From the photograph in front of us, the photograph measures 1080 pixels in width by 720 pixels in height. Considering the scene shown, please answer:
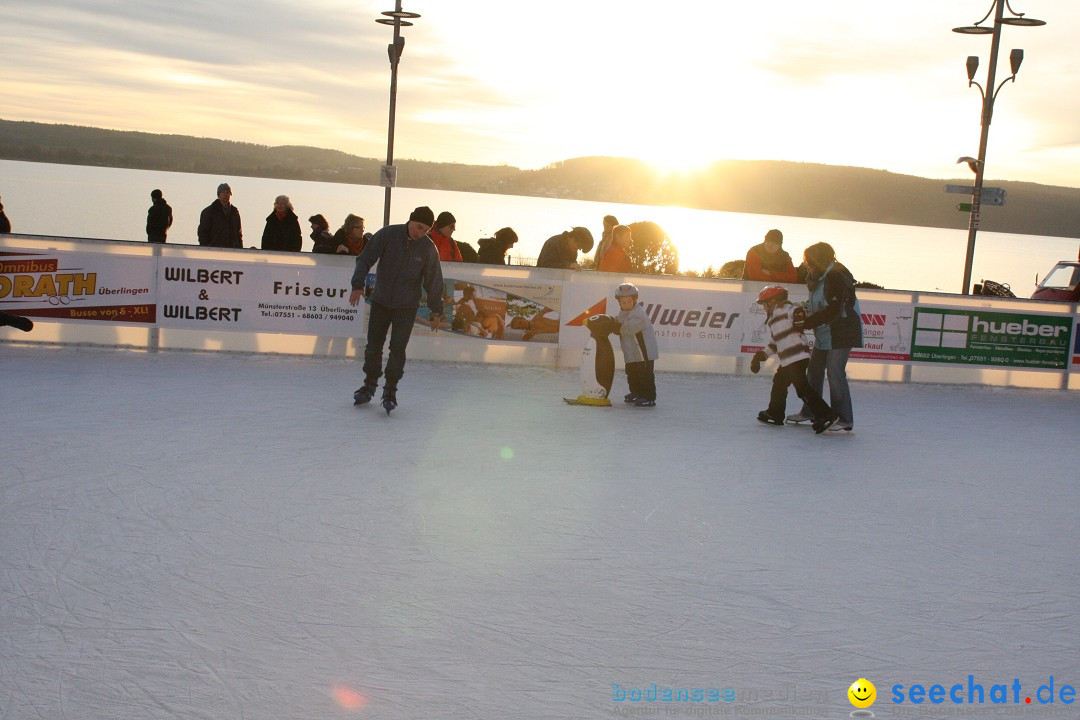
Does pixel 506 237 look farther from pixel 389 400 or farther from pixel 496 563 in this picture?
pixel 496 563

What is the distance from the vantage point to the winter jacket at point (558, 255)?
1241cm

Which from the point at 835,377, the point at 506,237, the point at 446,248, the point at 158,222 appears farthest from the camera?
the point at 158,222

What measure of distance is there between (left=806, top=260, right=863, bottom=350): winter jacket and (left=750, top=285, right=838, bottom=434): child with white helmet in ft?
0.44

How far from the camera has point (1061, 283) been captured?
2219 centimetres

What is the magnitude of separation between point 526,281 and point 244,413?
4.73m

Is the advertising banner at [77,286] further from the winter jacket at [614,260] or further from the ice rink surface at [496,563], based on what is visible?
the winter jacket at [614,260]

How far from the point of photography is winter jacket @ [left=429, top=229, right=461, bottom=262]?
11891 millimetres

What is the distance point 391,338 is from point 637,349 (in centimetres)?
254

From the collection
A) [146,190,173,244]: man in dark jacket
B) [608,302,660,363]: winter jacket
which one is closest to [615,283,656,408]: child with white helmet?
[608,302,660,363]: winter jacket

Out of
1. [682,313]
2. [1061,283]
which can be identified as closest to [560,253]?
[682,313]

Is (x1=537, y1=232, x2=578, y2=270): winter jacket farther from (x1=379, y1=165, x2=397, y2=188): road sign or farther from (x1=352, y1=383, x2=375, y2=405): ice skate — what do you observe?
(x1=379, y1=165, x2=397, y2=188): road sign

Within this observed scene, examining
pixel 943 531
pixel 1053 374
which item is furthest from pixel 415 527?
pixel 1053 374

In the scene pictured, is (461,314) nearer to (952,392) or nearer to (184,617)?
(952,392)

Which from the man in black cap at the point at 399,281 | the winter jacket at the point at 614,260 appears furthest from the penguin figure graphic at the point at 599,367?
the winter jacket at the point at 614,260
